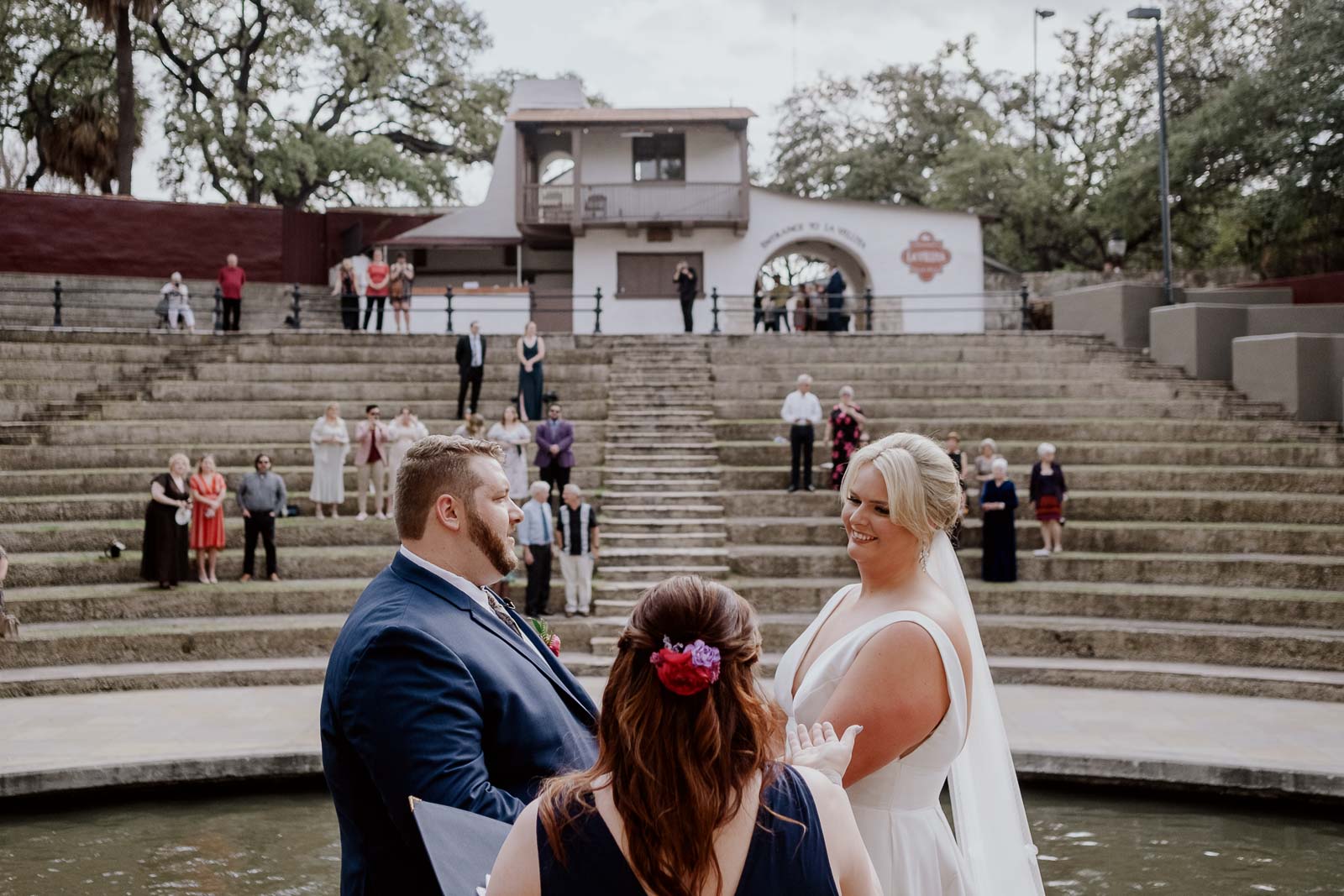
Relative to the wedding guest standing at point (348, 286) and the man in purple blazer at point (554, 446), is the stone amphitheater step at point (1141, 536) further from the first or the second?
the wedding guest standing at point (348, 286)

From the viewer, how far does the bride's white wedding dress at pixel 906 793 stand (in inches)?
111

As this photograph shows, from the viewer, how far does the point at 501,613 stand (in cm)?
282

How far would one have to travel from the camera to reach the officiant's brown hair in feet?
6.13

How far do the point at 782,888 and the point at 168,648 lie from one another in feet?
35.8

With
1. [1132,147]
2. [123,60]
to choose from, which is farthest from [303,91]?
[1132,147]

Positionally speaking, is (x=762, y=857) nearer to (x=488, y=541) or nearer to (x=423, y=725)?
(x=423, y=725)

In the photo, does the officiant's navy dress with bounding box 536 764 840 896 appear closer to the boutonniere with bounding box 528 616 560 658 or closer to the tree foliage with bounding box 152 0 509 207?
the boutonniere with bounding box 528 616 560 658

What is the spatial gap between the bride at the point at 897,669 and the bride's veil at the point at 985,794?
11cm

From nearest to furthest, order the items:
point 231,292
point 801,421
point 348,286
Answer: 1. point 801,421
2. point 231,292
3. point 348,286

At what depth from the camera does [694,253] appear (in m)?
28.5

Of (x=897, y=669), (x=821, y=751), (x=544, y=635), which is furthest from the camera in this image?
(x=544, y=635)

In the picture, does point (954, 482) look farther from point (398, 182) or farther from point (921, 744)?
point (398, 182)

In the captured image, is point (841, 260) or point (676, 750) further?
point (841, 260)

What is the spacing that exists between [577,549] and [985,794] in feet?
30.5
